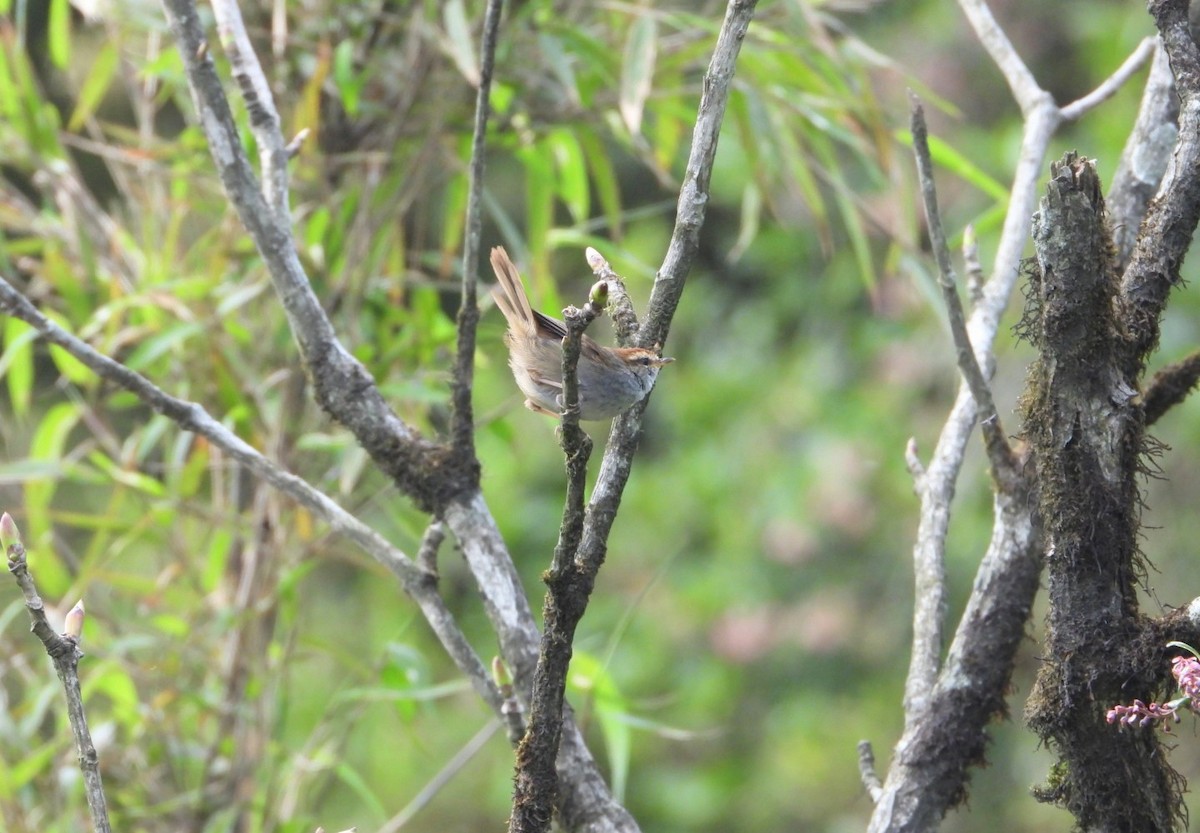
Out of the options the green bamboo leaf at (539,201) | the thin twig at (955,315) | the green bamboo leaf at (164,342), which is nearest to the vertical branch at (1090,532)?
the thin twig at (955,315)

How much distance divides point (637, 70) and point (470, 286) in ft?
2.71

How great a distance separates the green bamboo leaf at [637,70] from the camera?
2.28m

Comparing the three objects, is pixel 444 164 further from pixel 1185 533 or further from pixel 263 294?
pixel 1185 533

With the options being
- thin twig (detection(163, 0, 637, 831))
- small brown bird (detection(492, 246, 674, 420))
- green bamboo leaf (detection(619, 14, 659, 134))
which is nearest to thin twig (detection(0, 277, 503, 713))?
thin twig (detection(163, 0, 637, 831))

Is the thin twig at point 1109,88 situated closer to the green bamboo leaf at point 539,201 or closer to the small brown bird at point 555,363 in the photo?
the small brown bird at point 555,363

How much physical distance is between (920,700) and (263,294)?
1759 mm

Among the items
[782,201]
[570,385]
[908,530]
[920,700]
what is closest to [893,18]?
[782,201]

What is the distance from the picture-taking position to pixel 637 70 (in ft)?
7.79

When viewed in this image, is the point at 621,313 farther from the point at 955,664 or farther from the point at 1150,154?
the point at 1150,154

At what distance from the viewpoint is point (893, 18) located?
18.4ft

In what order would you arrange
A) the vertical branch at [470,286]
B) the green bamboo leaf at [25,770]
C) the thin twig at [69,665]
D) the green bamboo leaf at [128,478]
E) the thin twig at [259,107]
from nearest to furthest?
1. the thin twig at [69,665]
2. the vertical branch at [470,286]
3. the thin twig at [259,107]
4. the green bamboo leaf at [25,770]
5. the green bamboo leaf at [128,478]

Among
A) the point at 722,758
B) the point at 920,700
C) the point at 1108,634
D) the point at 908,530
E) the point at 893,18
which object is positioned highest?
the point at 893,18

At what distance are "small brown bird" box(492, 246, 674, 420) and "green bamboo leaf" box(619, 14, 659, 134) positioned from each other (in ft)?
1.52

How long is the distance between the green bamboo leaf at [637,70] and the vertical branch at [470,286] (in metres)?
0.55
